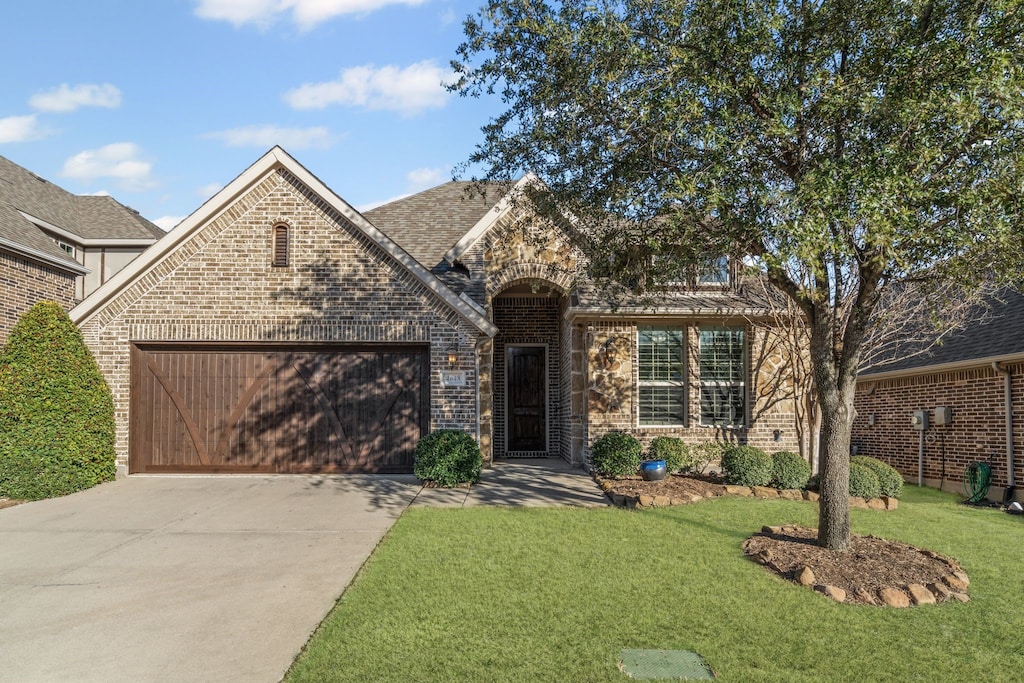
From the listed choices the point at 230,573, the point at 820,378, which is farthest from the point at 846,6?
the point at 230,573

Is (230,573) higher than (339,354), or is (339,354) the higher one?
(339,354)

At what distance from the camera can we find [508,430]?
54.1ft

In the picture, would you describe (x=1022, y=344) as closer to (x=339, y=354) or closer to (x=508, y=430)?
(x=508, y=430)

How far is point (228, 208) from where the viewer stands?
41.0 ft

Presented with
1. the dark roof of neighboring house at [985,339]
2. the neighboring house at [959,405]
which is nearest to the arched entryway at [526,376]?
the dark roof of neighboring house at [985,339]

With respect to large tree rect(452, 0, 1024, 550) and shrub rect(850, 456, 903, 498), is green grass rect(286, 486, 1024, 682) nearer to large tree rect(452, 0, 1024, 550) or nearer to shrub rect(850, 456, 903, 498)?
large tree rect(452, 0, 1024, 550)

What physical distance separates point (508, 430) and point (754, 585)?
33.9ft

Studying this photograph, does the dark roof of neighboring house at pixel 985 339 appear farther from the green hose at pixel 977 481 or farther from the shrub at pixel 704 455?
the shrub at pixel 704 455

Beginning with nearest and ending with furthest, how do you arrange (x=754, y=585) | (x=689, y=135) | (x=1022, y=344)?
(x=754, y=585) < (x=689, y=135) < (x=1022, y=344)

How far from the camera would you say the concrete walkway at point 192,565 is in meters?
4.83

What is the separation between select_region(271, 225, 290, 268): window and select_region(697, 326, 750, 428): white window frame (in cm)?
782

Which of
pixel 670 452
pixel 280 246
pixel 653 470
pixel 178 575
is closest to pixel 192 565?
pixel 178 575

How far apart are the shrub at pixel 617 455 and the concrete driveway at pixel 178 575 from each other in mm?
3307

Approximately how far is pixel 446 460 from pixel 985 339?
408 inches
